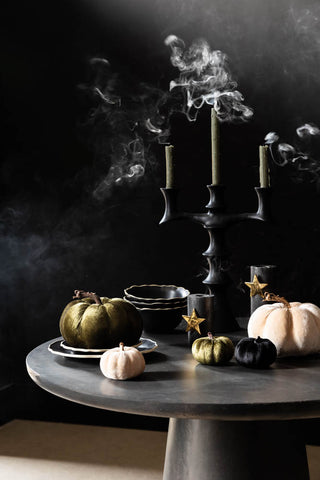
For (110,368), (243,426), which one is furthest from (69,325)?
(243,426)

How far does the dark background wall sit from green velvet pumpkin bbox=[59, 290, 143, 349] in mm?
1200

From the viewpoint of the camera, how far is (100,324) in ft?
5.81

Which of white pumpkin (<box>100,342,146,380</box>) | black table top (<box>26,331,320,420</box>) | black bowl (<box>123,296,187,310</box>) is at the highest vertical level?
black bowl (<box>123,296,187,310</box>)

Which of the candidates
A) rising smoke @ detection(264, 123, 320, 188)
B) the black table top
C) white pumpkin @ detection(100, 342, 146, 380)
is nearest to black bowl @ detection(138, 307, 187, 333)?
the black table top

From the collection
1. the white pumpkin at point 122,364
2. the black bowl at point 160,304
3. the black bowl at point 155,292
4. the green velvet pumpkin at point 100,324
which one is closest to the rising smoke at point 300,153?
the black bowl at point 155,292

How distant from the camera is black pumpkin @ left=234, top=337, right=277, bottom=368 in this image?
167 cm

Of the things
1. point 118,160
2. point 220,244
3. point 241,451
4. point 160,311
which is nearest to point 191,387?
point 241,451

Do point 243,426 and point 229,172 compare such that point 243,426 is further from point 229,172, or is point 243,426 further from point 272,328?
point 229,172

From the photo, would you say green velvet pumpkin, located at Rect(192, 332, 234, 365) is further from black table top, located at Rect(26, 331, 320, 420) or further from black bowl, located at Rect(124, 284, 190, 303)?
black bowl, located at Rect(124, 284, 190, 303)

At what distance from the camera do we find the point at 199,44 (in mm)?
2879

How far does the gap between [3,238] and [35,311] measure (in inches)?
16.0

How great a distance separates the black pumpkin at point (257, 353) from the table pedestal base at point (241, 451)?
186 mm

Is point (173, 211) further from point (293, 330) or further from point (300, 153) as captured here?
point (300, 153)

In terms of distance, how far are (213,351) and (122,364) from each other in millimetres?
271
